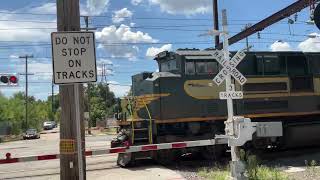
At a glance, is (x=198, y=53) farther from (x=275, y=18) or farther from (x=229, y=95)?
(x=275, y=18)

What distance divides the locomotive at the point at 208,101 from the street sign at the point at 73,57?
863 centimetres

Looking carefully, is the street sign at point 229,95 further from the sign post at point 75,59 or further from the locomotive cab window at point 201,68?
the locomotive cab window at point 201,68

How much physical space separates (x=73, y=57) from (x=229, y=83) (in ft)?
16.3

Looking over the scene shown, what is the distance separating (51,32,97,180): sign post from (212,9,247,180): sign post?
4.32m

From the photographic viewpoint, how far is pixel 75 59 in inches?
277

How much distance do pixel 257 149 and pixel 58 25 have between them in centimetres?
1140

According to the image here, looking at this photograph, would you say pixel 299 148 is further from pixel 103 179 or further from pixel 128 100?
pixel 103 179

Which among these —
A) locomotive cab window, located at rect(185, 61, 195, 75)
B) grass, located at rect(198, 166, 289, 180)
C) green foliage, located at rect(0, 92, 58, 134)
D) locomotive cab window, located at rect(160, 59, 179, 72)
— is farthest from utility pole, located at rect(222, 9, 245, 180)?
green foliage, located at rect(0, 92, 58, 134)

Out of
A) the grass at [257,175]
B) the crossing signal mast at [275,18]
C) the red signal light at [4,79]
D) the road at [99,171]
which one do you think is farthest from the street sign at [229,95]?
the red signal light at [4,79]

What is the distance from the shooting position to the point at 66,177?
7.72m

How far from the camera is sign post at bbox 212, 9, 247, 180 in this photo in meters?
10.6

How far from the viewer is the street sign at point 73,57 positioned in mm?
6945

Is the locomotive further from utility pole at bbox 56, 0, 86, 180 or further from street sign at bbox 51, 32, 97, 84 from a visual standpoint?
street sign at bbox 51, 32, 97, 84

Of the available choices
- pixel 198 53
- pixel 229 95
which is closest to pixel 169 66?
pixel 198 53
